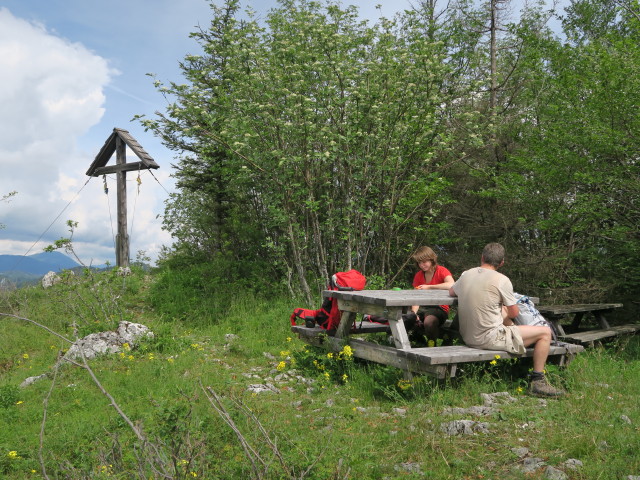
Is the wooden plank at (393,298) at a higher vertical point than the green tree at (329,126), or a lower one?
lower

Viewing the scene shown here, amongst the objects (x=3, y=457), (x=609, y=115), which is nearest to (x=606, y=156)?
(x=609, y=115)

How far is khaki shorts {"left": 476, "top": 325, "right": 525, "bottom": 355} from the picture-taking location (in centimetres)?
571

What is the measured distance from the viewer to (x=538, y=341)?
5.81 m

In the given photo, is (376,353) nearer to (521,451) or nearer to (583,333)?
(521,451)

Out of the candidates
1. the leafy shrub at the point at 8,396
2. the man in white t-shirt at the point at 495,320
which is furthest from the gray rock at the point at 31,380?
the man in white t-shirt at the point at 495,320

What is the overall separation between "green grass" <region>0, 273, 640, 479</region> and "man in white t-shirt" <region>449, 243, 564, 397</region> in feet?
1.15

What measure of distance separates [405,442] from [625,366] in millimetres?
4176

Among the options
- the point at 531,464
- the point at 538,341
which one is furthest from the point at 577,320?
the point at 531,464

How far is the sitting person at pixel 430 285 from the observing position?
6.98 metres

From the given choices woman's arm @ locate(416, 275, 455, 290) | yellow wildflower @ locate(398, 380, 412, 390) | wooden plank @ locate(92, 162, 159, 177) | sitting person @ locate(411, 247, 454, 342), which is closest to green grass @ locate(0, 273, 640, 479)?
yellow wildflower @ locate(398, 380, 412, 390)

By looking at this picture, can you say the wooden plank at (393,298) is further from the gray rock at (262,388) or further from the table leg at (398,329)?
the gray rock at (262,388)

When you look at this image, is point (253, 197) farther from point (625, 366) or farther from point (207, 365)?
point (625, 366)

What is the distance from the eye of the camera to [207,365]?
6918 mm

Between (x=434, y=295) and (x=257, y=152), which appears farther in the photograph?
(x=257, y=152)
